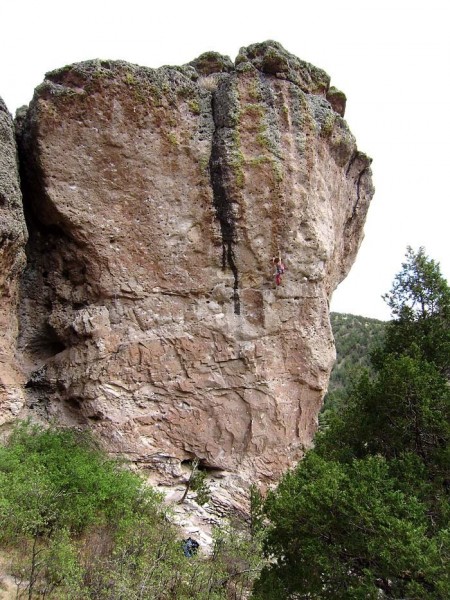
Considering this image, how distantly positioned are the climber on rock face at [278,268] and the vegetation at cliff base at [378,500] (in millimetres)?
3595

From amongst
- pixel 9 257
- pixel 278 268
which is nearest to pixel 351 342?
pixel 278 268

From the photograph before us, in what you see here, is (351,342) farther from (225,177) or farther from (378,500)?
(378,500)

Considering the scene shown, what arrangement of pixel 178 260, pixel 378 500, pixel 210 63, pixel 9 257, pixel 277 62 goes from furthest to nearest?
pixel 210 63, pixel 277 62, pixel 178 260, pixel 9 257, pixel 378 500

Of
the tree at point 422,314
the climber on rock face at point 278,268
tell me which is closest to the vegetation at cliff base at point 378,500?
the tree at point 422,314

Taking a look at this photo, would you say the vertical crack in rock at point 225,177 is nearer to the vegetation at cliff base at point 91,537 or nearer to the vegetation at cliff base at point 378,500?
the vegetation at cliff base at point 378,500

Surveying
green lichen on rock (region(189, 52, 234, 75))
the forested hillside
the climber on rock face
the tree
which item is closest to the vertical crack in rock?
the climber on rock face

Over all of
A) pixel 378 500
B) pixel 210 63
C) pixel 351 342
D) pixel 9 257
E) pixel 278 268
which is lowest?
pixel 378 500

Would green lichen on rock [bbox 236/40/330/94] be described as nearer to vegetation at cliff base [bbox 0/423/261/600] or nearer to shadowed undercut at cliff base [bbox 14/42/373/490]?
shadowed undercut at cliff base [bbox 14/42/373/490]

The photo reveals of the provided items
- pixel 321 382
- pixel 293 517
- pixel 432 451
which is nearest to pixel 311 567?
pixel 293 517

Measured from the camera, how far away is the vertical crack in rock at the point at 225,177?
1164cm

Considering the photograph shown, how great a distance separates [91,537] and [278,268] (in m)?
6.69

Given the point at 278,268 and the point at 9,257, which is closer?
the point at 9,257

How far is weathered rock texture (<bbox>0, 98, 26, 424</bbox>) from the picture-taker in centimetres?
996

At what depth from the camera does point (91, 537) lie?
8047mm
